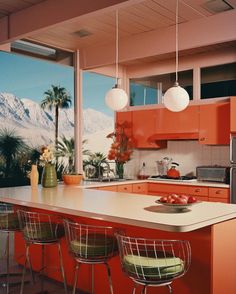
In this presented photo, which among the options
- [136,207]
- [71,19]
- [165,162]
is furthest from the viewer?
[165,162]

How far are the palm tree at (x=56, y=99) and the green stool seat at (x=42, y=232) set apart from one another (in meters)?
3.18

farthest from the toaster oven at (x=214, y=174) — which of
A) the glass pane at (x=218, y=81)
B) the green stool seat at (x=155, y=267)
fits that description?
the green stool seat at (x=155, y=267)

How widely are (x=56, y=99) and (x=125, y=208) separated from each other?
12.3 feet

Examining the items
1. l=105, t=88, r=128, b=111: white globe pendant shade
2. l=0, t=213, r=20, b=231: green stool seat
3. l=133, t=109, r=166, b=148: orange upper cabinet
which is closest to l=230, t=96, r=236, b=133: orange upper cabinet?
l=133, t=109, r=166, b=148: orange upper cabinet

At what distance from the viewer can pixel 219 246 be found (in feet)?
8.77

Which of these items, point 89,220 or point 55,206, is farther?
point 89,220

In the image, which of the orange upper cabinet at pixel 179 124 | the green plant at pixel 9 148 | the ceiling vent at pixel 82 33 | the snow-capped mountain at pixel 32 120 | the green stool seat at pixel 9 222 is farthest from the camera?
the orange upper cabinet at pixel 179 124

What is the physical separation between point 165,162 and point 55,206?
3.60 meters

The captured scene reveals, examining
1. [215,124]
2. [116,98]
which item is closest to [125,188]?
[215,124]

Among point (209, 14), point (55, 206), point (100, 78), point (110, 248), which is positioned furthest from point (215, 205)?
point (100, 78)

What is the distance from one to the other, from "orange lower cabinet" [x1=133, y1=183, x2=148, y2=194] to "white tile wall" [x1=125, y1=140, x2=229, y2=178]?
2.32 ft

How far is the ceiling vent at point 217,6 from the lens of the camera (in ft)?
14.3

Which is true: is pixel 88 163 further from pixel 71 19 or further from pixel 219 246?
pixel 219 246

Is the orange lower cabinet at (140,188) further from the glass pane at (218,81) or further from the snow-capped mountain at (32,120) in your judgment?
the glass pane at (218,81)
